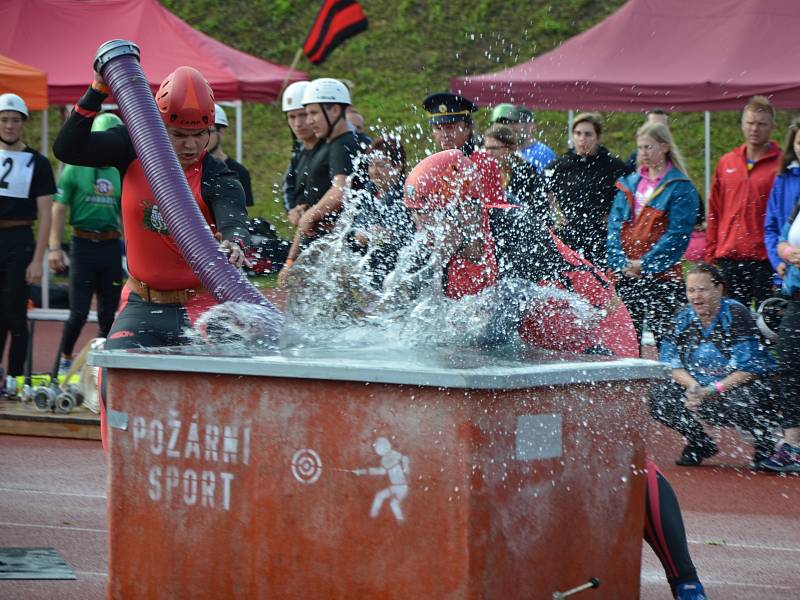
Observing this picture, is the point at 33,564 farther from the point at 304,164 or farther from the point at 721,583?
the point at 304,164

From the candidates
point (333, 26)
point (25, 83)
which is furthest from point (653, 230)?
point (333, 26)

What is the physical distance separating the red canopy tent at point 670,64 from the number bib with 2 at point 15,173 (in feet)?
13.1

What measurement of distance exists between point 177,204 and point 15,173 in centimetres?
541

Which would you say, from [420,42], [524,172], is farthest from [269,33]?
[524,172]

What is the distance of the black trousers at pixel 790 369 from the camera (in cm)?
788

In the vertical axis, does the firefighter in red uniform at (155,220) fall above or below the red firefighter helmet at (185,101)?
below

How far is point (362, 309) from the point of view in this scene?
16.7 feet

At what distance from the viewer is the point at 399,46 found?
26703mm

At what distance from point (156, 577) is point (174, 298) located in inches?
59.7

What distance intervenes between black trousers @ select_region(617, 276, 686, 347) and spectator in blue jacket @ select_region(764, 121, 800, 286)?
0.63m

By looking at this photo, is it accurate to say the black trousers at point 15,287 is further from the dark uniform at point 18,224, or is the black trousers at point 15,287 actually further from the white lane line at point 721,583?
the white lane line at point 721,583

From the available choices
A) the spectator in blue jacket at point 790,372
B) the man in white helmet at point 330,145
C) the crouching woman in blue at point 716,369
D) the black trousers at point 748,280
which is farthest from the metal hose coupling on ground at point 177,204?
the black trousers at point 748,280

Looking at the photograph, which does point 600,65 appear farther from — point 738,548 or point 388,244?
point 738,548

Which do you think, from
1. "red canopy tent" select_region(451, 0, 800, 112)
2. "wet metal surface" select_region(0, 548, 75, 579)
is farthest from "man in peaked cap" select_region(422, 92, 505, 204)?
"red canopy tent" select_region(451, 0, 800, 112)
